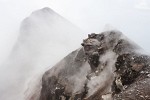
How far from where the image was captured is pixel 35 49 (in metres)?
81.6

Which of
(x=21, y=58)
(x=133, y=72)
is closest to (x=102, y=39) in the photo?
(x=133, y=72)

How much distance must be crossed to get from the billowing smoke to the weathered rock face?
16927mm

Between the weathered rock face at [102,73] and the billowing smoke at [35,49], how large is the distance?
16927mm

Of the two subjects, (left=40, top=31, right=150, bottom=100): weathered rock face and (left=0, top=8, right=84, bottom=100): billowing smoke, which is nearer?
(left=40, top=31, right=150, bottom=100): weathered rock face

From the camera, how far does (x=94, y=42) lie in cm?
4209

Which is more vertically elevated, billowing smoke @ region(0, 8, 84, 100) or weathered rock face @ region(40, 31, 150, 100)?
billowing smoke @ region(0, 8, 84, 100)

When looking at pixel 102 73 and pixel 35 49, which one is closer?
pixel 102 73

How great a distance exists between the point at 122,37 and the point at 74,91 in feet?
26.5

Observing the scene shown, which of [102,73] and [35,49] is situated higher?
[35,49]

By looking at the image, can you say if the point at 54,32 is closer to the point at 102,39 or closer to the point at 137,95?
the point at 102,39

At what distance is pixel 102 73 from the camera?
37.8 m

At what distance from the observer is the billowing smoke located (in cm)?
6838

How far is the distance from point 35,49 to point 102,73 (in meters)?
45.3

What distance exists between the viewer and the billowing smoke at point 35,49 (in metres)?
68.4
